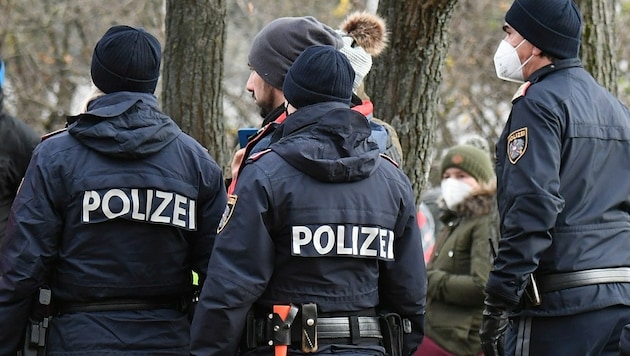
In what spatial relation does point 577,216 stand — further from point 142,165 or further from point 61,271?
point 61,271

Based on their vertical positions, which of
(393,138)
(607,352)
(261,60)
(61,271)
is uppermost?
(261,60)

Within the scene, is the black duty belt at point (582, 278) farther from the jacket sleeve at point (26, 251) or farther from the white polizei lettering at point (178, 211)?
the jacket sleeve at point (26, 251)

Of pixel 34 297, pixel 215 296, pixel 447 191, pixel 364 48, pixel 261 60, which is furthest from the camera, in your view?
pixel 447 191

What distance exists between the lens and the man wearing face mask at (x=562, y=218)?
4.50m

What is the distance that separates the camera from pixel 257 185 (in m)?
4.02

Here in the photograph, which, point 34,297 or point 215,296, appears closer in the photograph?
point 215,296

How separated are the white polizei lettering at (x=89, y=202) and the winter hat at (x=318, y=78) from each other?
0.87 meters

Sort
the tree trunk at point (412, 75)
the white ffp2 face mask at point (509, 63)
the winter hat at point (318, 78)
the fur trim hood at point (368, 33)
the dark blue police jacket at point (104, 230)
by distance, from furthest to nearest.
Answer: the tree trunk at point (412, 75) < the fur trim hood at point (368, 33) < the white ffp2 face mask at point (509, 63) < the dark blue police jacket at point (104, 230) < the winter hat at point (318, 78)

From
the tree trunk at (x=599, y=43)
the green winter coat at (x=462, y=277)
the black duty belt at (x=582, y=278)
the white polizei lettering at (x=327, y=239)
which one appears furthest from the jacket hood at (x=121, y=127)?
the tree trunk at (x=599, y=43)

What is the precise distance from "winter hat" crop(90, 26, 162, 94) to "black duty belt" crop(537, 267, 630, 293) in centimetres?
184

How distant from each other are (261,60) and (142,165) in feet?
2.49

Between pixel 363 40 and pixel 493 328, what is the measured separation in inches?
60.7

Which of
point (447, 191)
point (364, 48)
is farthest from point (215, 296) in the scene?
point (447, 191)

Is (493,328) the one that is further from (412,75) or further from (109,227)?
(412,75)
